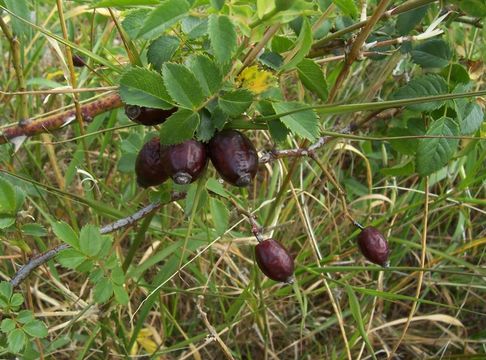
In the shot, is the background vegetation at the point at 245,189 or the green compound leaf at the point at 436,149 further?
the green compound leaf at the point at 436,149

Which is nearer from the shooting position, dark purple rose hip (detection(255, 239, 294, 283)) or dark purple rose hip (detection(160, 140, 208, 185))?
dark purple rose hip (detection(160, 140, 208, 185))

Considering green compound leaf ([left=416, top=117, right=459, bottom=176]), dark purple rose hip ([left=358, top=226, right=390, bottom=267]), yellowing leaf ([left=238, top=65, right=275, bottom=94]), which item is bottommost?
dark purple rose hip ([left=358, top=226, right=390, bottom=267])

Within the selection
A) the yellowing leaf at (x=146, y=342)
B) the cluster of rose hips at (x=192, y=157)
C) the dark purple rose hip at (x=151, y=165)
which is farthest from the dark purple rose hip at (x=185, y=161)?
the yellowing leaf at (x=146, y=342)

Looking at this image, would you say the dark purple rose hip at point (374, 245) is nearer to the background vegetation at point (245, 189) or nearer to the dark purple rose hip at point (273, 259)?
the background vegetation at point (245, 189)

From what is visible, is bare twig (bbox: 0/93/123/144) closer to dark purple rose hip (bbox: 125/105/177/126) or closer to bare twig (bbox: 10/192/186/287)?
bare twig (bbox: 10/192/186/287)

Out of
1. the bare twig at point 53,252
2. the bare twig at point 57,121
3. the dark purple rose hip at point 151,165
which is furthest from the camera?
the bare twig at point 57,121

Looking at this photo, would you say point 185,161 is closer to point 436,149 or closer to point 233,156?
point 233,156

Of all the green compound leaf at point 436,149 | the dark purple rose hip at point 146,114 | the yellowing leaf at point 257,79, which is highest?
the yellowing leaf at point 257,79

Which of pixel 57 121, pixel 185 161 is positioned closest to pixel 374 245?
pixel 185 161

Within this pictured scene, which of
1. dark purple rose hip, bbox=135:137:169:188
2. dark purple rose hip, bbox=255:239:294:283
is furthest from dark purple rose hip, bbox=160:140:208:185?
dark purple rose hip, bbox=255:239:294:283
